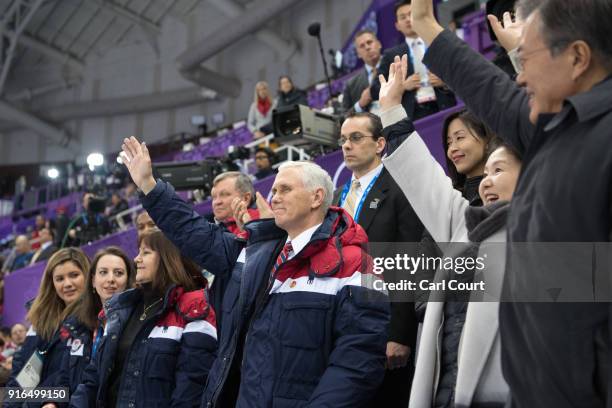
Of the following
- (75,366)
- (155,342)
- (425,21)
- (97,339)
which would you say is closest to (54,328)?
(75,366)

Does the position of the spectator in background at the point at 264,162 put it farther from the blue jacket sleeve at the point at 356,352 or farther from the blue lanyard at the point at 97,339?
the blue jacket sleeve at the point at 356,352

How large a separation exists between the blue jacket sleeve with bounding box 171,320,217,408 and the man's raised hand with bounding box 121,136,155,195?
549 mm

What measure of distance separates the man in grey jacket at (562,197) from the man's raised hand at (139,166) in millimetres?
1586

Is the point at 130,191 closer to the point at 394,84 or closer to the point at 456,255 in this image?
the point at 394,84

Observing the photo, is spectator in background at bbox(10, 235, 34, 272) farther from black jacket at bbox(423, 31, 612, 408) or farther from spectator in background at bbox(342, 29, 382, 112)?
black jacket at bbox(423, 31, 612, 408)

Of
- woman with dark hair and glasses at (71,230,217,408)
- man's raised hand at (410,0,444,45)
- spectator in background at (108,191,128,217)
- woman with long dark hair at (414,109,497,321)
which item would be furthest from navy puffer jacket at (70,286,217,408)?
spectator in background at (108,191,128,217)

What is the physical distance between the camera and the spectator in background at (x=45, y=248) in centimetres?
808

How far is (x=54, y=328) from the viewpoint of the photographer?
3.38 m

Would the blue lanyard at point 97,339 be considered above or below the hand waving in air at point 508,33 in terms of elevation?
below

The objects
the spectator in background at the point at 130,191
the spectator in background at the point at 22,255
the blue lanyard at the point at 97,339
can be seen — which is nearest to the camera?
the blue lanyard at the point at 97,339

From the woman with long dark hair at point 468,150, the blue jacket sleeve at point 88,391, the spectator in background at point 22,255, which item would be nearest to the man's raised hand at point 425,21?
the woman with long dark hair at point 468,150

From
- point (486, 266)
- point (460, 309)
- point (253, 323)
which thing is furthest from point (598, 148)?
point (253, 323)

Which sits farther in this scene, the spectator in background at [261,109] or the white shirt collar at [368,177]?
the spectator in background at [261,109]

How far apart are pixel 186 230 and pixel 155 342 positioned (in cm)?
45
